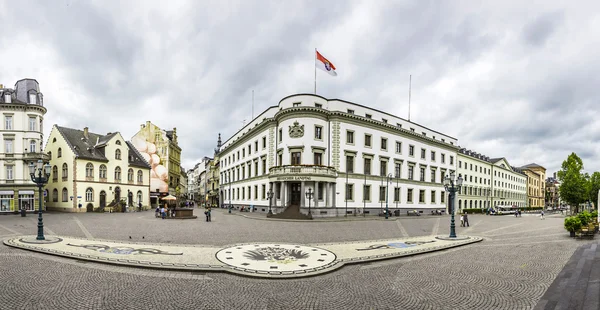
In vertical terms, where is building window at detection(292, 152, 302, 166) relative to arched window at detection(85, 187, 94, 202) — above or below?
above

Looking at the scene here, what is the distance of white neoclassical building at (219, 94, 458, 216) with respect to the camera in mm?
36969

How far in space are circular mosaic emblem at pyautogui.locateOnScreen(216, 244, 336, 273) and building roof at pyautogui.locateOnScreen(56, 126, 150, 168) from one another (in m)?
41.7

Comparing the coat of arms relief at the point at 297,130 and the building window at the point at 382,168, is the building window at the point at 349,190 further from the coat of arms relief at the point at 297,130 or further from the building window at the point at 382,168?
the coat of arms relief at the point at 297,130

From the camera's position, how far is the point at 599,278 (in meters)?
8.92

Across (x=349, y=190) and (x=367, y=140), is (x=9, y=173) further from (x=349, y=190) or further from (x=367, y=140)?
(x=367, y=140)

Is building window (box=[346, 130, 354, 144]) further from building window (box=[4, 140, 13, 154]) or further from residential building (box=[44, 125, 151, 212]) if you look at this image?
building window (box=[4, 140, 13, 154])

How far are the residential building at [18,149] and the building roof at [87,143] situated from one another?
4658 mm

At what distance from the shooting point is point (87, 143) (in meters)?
47.8

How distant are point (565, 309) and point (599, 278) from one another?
3448 mm

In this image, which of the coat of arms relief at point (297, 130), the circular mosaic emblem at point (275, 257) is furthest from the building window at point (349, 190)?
the circular mosaic emblem at point (275, 257)

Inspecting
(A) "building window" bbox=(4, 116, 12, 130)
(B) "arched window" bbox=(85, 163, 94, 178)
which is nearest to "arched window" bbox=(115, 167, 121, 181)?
(B) "arched window" bbox=(85, 163, 94, 178)

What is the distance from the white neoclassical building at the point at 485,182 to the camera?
6519cm

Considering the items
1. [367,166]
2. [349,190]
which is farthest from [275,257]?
[367,166]

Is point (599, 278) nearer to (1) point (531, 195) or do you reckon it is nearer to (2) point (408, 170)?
(2) point (408, 170)
